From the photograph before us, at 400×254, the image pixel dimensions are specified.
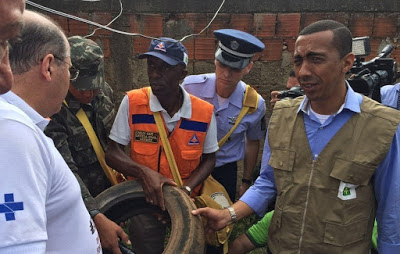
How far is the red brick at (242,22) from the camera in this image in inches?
152

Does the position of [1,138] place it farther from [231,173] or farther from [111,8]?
[111,8]

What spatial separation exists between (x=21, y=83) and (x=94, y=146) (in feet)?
3.91

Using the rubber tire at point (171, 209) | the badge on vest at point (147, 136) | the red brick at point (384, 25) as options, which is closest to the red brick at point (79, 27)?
the badge on vest at point (147, 136)

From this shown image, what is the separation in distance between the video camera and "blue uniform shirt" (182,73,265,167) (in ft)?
2.90

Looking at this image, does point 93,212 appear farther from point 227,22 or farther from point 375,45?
point 375,45

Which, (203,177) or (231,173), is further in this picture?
(231,173)

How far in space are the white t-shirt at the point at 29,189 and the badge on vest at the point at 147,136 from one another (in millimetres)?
1251

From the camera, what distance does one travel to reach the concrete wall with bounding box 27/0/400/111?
3803 mm

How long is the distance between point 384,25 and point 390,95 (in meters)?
1.24

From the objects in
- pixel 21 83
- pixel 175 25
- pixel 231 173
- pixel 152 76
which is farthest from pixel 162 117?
pixel 175 25

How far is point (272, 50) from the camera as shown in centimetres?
395

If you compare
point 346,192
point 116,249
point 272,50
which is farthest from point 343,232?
point 272,50

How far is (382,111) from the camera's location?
5.90 ft

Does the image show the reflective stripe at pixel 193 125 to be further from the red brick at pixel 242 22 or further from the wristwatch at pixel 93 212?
the red brick at pixel 242 22
